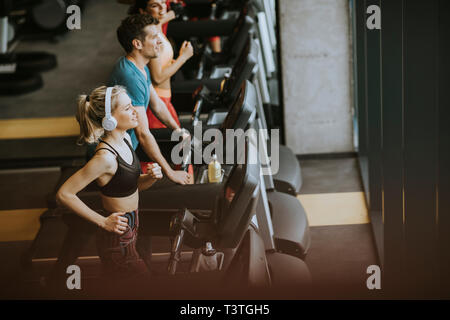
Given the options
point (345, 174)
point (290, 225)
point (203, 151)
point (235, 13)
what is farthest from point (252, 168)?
point (235, 13)

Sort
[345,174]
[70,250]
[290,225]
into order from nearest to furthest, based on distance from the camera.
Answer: [70,250] < [290,225] < [345,174]

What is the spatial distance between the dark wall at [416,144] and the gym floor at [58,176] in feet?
0.75

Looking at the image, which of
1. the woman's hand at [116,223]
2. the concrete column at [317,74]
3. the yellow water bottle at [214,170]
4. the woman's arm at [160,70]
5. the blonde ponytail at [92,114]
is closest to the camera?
the blonde ponytail at [92,114]

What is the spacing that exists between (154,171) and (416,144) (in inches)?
38.7

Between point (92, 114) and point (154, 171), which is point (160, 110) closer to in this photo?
point (154, 171)

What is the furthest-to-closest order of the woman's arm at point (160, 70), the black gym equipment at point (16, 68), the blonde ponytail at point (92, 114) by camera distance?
the black gym equipment at point (16, 68) → the woman's arm at point (160, 70) → the blonde ponytail at point (92, 114)

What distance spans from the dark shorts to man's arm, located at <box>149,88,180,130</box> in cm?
45

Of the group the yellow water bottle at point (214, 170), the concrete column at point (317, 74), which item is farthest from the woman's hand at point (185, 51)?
the concrete column at point (317, 74)

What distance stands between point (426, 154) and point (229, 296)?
923 millimetres

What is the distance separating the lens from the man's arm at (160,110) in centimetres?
251

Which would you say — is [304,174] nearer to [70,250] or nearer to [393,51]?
[393,51]

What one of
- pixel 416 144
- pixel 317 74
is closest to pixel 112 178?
pixel 416 144

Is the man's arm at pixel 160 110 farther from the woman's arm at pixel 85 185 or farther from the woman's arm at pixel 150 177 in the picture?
the woman's arm at pixel 85 185
